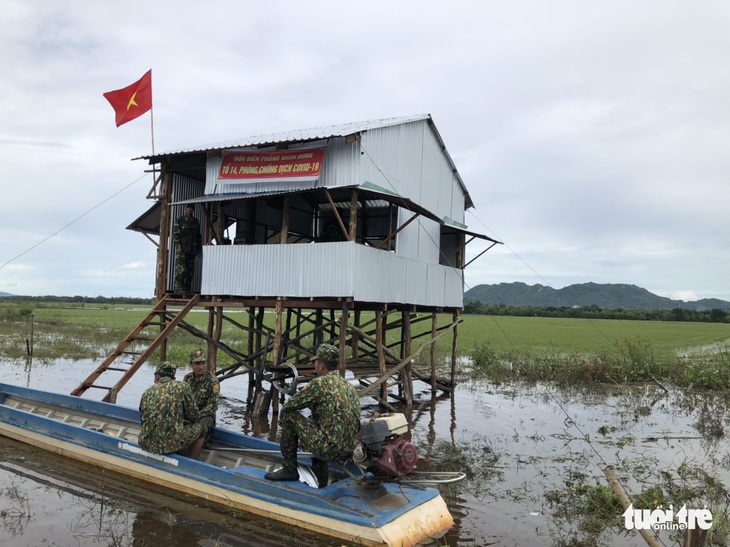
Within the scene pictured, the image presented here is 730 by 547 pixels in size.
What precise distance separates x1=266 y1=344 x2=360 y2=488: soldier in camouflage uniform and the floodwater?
0.90 metres

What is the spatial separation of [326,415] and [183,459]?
2.38 meters

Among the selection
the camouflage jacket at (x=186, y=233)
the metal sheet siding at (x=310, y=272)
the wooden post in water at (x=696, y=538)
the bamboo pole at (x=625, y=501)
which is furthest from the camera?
the camouflage jacket at (x=186, y=233)

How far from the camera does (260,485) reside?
6.15 metres

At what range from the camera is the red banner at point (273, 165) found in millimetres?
11531

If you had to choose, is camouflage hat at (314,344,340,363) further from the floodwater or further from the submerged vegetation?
the submerged vegetation

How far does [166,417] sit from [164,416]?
1.2 inches

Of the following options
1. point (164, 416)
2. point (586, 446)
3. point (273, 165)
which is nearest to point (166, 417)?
point (164, 416)

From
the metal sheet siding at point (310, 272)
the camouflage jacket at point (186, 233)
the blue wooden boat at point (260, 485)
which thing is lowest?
the blue wooden boat at point (260, 485)

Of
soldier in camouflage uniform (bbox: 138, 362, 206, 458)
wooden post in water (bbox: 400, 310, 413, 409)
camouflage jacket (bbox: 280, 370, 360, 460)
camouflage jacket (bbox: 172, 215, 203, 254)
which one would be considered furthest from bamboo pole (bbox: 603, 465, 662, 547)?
camouflage jacket (bbox: 172, 215, 203, 254)

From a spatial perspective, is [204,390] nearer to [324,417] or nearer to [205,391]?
[205,391]

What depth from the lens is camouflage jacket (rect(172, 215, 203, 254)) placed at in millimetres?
12945

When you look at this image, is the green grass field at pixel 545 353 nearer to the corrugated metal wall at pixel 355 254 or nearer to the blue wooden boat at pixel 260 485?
the corrugated metal wall at pixel 355 254

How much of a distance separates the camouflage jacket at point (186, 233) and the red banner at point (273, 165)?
1.50 meters

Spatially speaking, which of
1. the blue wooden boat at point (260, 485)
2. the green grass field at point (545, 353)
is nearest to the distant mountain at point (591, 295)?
the green grass field at point (545, 353)
